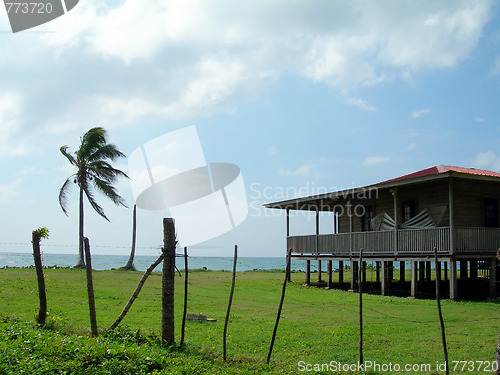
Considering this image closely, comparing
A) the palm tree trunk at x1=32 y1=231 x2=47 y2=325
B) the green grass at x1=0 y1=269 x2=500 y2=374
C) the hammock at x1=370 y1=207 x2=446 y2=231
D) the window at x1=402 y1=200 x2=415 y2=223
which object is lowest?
the green grass at x1=0 y1=269 x2=500 y2=374

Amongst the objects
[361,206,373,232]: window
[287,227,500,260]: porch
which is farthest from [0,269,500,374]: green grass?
[361,206,373,232]: window

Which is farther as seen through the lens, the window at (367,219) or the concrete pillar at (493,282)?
the window at (367,219)

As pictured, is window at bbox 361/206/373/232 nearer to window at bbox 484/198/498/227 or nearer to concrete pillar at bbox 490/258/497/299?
window at bbox 484/198/498/227

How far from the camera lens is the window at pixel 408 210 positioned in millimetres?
21789

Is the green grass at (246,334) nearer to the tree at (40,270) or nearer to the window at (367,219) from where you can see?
the tree at (40,270)

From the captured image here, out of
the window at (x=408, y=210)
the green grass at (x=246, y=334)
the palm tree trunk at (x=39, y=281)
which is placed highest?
the window at (x=408, y=210)

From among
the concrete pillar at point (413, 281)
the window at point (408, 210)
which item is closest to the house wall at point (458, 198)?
the window at point (408, 210)

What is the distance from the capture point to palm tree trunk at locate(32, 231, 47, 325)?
9.44 m

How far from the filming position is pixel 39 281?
956cm

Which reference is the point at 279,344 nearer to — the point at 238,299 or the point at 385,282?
the point at 238,299

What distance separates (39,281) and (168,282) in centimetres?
304

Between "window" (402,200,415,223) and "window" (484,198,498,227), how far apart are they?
3.02m

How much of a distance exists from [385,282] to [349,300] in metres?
3.81

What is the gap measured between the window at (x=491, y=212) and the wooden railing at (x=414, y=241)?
217cm
